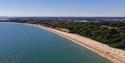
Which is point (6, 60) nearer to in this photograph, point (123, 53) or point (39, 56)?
point (39, 56)

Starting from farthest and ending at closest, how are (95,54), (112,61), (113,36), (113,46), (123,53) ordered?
1. (113,36)
2. (113,46)
3. (95,54)
4. (123,53)
5. (112,61)

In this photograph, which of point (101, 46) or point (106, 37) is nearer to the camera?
point (101, 46)

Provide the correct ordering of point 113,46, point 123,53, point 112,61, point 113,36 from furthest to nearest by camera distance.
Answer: point 113,36
point 113,46
point 123,53
point 112,61

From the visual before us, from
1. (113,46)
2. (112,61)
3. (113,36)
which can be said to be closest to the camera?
(112,61)

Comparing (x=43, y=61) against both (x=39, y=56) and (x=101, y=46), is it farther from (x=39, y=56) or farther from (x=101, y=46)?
(x=101, y=46)

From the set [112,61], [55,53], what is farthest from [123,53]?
[55,53]

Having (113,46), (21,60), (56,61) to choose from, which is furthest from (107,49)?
(21,60)

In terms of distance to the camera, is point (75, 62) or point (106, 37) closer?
point (75, 62)

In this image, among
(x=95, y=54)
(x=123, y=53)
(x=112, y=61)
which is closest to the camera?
(x=112, y=61)
